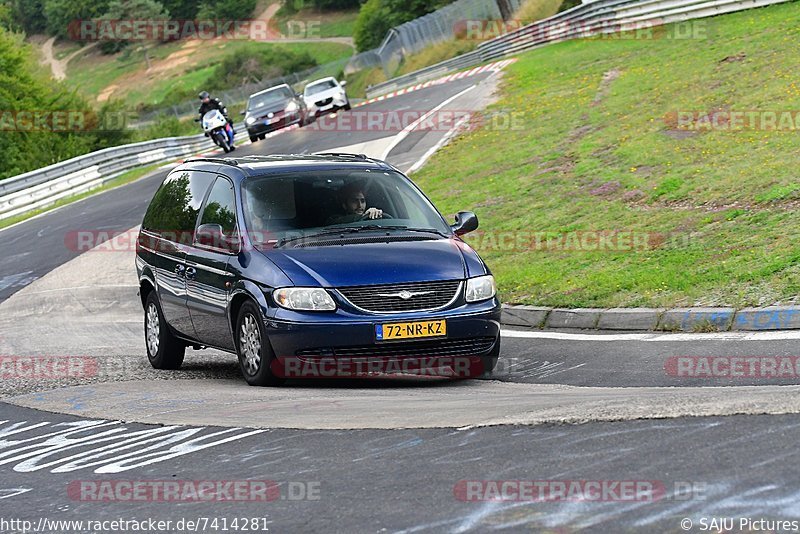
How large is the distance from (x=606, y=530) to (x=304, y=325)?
453cm

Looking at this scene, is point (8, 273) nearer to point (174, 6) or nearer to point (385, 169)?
point (385, 169)

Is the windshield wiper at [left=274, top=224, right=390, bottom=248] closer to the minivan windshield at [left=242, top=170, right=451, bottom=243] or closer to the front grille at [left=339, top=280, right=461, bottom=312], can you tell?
the minivan windshield at [left=242, top=170, right=451, bottom=243]

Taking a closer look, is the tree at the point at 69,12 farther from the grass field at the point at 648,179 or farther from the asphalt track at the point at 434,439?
the asphalt track at the point at 434,439

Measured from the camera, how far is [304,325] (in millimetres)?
9078

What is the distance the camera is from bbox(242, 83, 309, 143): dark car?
43.2m

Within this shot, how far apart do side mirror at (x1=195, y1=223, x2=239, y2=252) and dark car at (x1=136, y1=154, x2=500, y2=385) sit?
0.02 metres

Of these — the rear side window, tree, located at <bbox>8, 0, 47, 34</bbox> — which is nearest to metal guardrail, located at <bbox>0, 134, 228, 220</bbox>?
the rear side window

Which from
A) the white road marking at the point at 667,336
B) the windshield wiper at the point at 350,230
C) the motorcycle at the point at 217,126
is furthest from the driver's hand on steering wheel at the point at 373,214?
the motorcycle at the point at 217,126

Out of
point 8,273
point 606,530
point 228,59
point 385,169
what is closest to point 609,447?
point 606,530

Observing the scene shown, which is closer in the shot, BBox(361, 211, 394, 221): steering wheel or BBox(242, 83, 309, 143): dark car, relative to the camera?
BBox(361, 211, 394, 221): steering wheel

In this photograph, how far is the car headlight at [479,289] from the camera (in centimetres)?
946

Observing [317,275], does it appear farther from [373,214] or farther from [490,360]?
[490,360]

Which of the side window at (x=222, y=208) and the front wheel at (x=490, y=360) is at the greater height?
the side window at (x=222, y=208)

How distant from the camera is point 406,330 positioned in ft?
29.9
